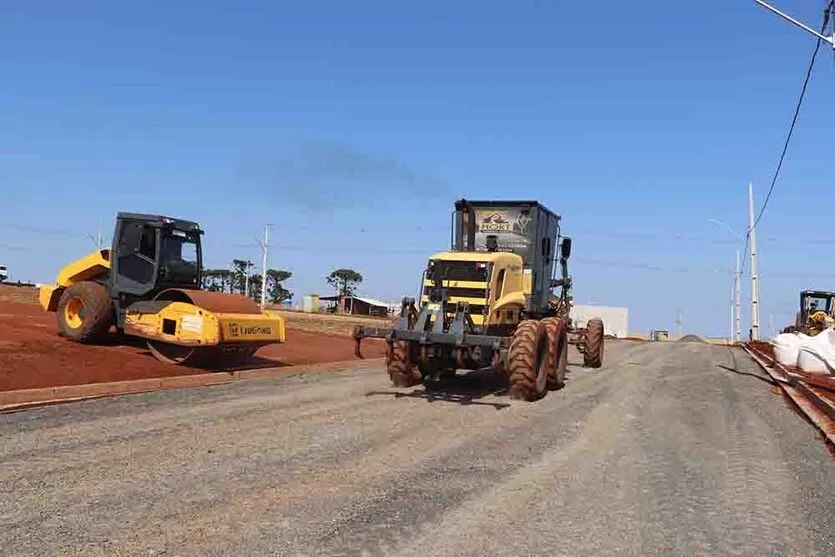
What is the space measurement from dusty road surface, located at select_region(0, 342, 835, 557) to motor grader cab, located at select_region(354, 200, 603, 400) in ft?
3.00

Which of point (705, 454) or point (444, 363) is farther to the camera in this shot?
point (444, 363)

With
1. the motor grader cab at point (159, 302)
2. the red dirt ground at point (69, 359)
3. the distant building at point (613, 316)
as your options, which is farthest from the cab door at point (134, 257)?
the distant building at point (613, 316)

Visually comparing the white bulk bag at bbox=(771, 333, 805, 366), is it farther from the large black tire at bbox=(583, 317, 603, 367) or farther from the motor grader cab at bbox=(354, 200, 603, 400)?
the motor grader cab at bbox=(354, 200, 603, 400)

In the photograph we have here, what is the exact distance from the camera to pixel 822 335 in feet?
65.8

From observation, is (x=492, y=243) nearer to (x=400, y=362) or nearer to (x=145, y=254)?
(x=400, y=362)

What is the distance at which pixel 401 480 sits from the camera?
632cm

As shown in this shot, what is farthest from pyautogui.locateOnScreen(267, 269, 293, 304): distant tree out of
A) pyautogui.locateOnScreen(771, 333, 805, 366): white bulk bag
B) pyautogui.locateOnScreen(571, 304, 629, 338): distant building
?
pyautogui.locateOnScreen(771, 333, 805, 366): white bulk bag

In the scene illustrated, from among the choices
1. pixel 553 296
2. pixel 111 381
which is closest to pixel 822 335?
pixel 553 296

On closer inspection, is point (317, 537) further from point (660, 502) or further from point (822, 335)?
point (822, 335)

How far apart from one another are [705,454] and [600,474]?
1.89 metres

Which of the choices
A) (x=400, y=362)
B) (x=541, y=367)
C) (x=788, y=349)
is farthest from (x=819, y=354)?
(x=400, y=362)

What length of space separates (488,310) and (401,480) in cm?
587

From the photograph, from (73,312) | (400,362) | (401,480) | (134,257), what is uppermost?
(134,257)

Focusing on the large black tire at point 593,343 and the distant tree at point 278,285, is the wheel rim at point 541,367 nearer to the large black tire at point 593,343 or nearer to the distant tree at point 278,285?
the large black tire at point 593,343
